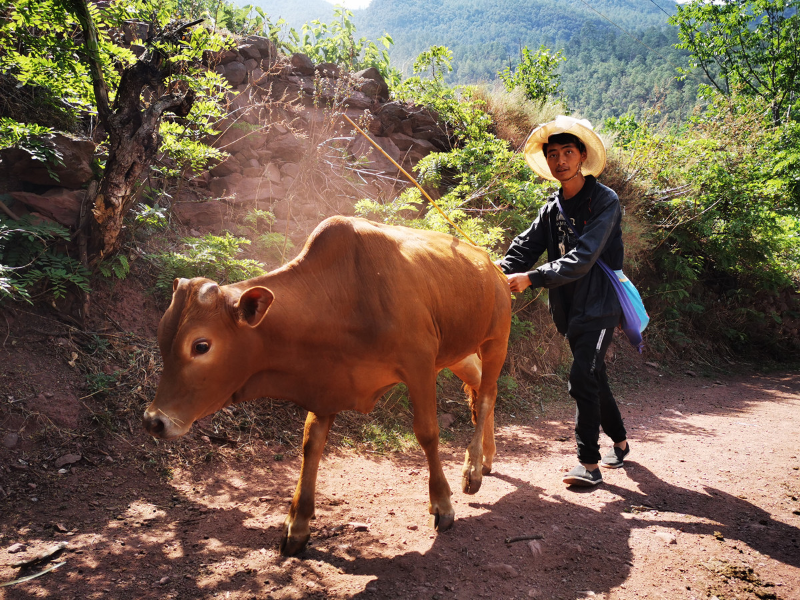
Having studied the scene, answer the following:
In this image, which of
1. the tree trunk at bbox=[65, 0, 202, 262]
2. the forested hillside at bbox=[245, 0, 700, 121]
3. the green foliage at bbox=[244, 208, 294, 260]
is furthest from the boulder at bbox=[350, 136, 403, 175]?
the forested hillside at bbox=[245, 0, 700, 121]

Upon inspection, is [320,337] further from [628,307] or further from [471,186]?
[471,186]

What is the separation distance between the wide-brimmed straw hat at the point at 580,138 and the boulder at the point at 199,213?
3.99 meters

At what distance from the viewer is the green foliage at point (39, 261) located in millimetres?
4605

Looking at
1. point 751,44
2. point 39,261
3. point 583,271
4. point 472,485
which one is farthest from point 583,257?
point 751,44

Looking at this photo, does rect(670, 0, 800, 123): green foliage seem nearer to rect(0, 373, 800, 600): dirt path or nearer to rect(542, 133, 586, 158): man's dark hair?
rect(542, 133, 586, 158): man's dark hair

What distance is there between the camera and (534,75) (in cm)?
1323

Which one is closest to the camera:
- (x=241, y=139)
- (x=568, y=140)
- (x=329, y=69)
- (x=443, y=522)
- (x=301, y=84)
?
(x=443, y=522)

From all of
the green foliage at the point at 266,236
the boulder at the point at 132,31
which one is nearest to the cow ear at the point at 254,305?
the green foliage at the point at 266,236

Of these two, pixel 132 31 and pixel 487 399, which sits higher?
pixel 132 31

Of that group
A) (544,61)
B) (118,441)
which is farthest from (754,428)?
(544,61)

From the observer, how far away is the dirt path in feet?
9.37

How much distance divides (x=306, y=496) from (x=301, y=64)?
29.4 ft

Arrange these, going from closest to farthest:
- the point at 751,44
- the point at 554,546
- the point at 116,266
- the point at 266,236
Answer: the point at 554,546
the point at 116,266
the point at 266,236
the point at 751,44

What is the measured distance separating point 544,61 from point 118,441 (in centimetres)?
1260
